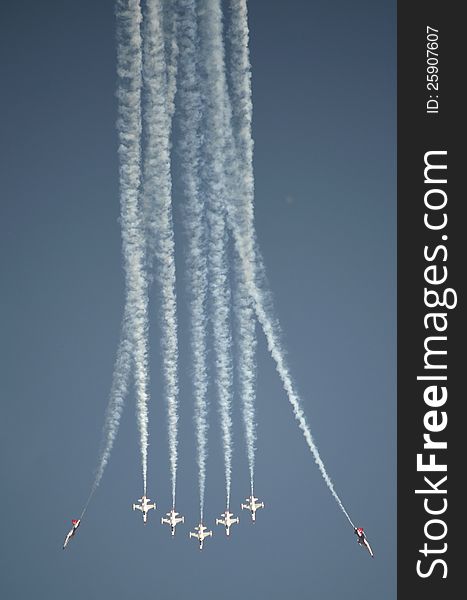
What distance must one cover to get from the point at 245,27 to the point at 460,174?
12.1m

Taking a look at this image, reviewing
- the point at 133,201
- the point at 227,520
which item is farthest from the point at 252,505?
the point at 133,201

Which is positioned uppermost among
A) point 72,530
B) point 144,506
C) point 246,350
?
point 246,350

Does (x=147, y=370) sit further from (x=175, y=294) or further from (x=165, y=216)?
(x=165, y=216)

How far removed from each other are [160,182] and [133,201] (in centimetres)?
185

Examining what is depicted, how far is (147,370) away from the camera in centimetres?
4825

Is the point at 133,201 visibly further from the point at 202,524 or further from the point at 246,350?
the point at 202,524

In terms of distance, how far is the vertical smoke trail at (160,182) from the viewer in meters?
40.6

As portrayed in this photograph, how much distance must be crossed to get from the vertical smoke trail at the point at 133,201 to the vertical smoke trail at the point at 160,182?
456 mm

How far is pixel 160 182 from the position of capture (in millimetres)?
43250

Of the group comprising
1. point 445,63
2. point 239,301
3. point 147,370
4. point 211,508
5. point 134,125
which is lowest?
point 211,508

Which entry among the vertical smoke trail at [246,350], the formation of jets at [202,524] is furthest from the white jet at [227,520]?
the vertical smoke trail at [246,350]

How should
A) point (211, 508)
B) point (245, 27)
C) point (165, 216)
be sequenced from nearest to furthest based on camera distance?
point (245, 27)
point (165, 216)
point (211, 508)

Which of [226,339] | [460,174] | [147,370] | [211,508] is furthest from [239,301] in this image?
[211,508]

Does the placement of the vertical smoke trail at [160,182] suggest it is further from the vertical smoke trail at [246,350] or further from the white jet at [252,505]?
the white jet at [252,505]
